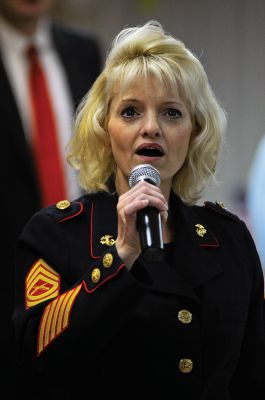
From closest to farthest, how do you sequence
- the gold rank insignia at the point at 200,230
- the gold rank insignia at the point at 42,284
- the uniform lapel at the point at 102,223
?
the gold rank insignia at the point at 42,284
the uniform lapel at the point at 102,223
the gold rank insignia at the point at 200,230

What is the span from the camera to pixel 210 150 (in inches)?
106

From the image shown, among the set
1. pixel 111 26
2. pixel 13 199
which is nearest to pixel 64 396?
pixel 13 199

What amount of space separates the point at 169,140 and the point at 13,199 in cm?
128

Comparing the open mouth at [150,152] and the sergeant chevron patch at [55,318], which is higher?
the open mouth at [150,152]

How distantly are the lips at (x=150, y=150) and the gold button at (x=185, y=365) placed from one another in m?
0.51

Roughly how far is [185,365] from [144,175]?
1.59ft

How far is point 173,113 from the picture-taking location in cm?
254

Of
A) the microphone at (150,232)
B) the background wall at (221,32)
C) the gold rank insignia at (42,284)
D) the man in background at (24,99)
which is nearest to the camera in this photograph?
the microphone at (150,232)

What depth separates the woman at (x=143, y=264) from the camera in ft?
7.58

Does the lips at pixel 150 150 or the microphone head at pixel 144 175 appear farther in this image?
the lips at pixel 150 150

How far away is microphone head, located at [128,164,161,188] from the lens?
7.53 ft

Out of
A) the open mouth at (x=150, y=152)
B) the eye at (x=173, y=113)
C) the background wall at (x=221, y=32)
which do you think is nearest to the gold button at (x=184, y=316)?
the open mouth at (x=150, y=152)

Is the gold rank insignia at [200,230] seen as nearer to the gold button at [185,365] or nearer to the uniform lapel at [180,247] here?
the uniform lapel at [180,247]

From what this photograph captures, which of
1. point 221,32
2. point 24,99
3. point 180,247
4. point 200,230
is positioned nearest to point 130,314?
point 180,247
